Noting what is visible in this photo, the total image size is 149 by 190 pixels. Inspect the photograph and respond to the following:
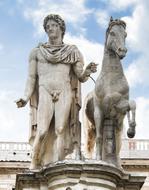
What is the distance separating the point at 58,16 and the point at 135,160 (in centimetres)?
2794

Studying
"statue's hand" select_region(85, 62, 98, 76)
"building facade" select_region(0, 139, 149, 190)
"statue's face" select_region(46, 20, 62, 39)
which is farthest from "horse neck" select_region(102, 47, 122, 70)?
"building facade" select_region(0, 139, 149, 190)

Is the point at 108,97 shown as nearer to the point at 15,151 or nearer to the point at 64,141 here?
the point at 64,141

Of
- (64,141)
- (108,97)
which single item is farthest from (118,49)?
(64,141)

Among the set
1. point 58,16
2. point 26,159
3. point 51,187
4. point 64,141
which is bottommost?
point 51,187

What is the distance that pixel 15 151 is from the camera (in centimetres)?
4241

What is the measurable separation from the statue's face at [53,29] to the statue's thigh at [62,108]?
1.08m

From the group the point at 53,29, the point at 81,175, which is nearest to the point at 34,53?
the point at 53,29

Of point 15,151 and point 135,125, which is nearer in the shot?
point 135,125

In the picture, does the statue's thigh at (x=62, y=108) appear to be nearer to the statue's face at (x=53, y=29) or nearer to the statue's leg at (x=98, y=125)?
the statue's leg at (x=98, y=125)

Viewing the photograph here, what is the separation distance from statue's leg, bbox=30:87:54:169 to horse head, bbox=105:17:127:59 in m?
1.38

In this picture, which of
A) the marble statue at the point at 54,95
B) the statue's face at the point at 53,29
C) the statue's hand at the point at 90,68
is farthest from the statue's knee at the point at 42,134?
the statue's face at the point at 53,29

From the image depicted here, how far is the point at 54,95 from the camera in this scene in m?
14.1

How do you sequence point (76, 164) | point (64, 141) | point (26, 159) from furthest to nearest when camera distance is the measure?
1. point (26, 159)
2. point (64, 141)
3. point (76, 164)

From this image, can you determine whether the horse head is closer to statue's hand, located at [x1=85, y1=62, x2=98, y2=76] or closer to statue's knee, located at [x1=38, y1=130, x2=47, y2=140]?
statue's hand, located at [x1=85, y1=62, x2=98, y2=76]
